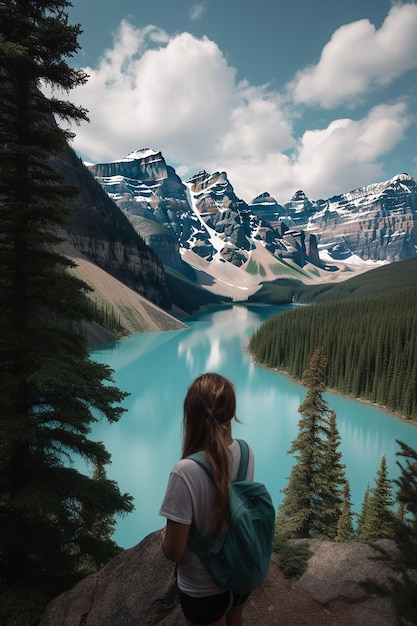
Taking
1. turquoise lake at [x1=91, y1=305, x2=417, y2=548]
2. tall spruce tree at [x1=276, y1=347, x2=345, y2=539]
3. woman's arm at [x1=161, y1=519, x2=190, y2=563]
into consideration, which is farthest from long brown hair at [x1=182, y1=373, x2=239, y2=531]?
tall spruce tree at [x1=276, y1=347, x2=345, y2=539]

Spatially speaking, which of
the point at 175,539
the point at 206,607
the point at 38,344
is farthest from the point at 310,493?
the point at 175,539

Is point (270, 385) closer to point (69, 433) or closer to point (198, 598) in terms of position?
point (69, 433)

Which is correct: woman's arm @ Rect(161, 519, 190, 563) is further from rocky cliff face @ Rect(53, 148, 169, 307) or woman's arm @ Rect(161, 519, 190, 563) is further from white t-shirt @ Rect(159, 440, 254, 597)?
rocky cliff face @ Rect(53, 148, 169, 307)

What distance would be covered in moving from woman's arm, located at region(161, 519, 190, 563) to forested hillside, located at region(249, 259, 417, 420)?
53.5 m

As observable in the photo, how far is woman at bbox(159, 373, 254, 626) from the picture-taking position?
299 cm

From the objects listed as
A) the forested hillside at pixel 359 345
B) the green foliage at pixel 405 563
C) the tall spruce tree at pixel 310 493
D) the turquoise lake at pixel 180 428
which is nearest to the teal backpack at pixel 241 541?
the green foliage at pixel 405 563

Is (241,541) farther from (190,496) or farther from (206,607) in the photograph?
(206,607)

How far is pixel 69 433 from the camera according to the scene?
8.52 meters

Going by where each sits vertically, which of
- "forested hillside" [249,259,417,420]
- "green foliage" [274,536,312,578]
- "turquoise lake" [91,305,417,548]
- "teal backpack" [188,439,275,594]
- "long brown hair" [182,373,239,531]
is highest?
"long brown hair" [182,373,239,531]

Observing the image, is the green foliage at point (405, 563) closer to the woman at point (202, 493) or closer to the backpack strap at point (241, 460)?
the woman at point (202, 493)

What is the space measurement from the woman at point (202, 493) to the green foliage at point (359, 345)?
175ft

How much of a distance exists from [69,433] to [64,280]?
12.0 feet

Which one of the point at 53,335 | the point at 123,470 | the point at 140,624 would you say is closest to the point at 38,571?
the point at 140,624

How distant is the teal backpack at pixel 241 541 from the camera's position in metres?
3.02
